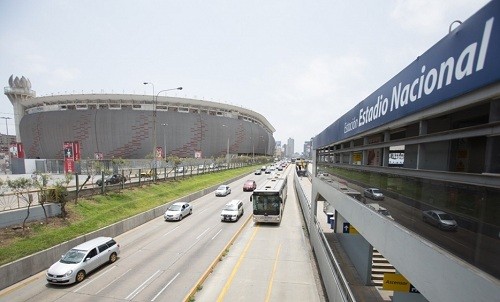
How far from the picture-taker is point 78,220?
63.8 feet

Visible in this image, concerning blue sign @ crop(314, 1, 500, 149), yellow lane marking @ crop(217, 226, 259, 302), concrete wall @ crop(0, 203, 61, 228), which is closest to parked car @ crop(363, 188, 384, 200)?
blue sign @ crop(314, 1, 500, 149)

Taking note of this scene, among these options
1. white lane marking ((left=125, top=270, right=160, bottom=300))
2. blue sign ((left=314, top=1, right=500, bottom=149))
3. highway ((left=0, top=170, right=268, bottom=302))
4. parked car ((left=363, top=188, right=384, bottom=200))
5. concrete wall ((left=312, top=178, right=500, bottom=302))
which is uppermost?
blue sign ((left=314, top=1, right=500, bottom=149))

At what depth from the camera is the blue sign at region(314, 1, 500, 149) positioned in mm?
2865

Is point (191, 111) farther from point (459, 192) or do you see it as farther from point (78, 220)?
point (459, 192)

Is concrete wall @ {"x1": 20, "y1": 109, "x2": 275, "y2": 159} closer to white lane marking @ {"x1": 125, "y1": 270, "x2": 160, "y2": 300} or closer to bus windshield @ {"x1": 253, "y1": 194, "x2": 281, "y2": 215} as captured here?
bus windshield @ {"x1": 253, "y1": 194, "x2": 281, "y2": 215}

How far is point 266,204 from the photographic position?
23.5m

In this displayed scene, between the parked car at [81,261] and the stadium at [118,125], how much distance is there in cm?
8017

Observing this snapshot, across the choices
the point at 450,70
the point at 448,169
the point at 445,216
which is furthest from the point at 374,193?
the point at 450,70

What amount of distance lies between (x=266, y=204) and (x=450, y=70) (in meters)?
20.8

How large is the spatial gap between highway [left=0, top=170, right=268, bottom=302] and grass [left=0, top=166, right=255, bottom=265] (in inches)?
71.2

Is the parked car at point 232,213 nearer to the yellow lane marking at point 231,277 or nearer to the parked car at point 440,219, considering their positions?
the yellow lane marking at point 231,277

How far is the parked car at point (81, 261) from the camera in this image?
41.3ft

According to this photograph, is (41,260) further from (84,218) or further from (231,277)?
(231,277)

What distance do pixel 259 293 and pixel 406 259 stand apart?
30.7ft
